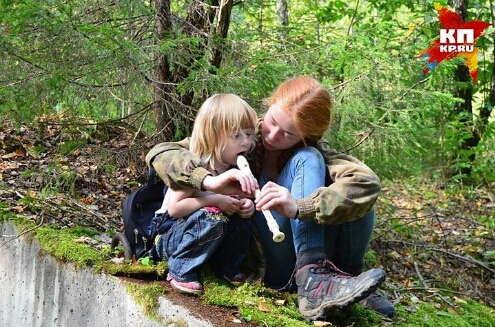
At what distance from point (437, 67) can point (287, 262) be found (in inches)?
124

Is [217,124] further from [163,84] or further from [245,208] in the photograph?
[163,84]

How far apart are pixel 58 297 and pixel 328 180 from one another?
5.69 ft

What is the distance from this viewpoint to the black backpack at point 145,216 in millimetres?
2973

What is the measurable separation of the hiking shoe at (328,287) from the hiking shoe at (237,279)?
0.41m

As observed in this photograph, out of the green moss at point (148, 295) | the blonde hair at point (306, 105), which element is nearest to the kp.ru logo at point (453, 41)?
the blonde hair at point (306, 105)

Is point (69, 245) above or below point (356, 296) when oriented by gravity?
below

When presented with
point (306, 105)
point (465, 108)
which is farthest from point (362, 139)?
point (465, 108)

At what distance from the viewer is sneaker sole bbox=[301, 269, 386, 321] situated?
88.4 inches

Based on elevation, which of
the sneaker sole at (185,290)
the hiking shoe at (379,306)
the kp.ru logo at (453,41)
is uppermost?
the kp.ru logo at (453,41)

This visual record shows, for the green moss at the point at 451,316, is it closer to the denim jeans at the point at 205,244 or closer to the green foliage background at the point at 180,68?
the denim jeans at the point at 205,244

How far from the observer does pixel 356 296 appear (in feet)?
7.50

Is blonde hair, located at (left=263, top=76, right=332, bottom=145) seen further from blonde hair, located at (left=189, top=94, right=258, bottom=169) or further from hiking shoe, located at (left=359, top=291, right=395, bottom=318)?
hiking shoe, located at (left=359, top=291, right=395, bottom=318)

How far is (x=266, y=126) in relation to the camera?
9.12ft

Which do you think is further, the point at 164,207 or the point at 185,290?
the point at 164,207
